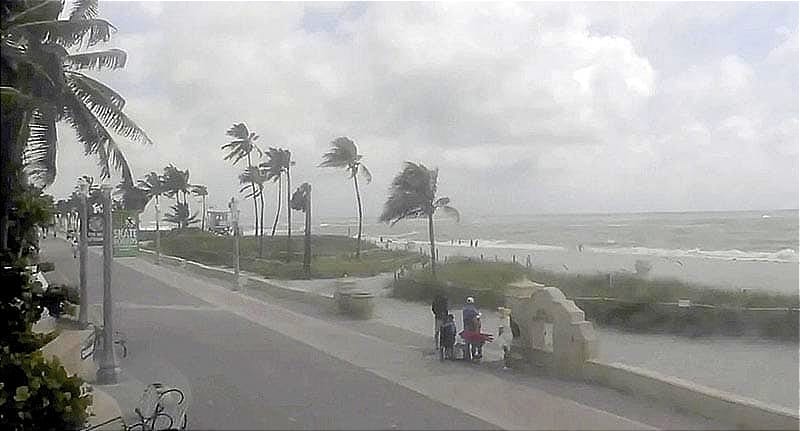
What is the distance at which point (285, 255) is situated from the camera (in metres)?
8.77

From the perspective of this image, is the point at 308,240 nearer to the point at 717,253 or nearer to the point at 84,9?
the point at 84,9

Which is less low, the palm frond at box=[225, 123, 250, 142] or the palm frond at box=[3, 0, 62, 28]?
the palm frond at box=[3, 0, 62, 28]

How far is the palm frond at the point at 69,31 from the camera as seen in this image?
22.6 feet

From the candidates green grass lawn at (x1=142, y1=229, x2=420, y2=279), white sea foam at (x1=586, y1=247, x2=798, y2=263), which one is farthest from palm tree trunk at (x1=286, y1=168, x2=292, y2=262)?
white sea foam at (x1=586, y1=247, x2=798, y2=263)

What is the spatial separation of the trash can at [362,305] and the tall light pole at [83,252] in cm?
257

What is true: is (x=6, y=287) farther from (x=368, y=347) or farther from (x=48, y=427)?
(x=368, y=347)

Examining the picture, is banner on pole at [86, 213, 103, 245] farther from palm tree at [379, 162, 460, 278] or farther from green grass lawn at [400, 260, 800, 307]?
green grass lawn at [400, 260, 800, 307]

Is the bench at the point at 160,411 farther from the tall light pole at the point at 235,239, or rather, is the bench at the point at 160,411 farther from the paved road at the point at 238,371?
the tall light pole at the point at 235,239

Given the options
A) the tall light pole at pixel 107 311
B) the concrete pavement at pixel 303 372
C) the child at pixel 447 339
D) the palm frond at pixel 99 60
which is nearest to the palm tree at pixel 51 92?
the palm frond at pixel 99 60

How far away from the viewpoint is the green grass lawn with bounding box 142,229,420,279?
7605mm

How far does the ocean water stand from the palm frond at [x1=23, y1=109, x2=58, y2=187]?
239 cm

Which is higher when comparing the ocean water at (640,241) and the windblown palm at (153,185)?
the windblown palm at (153,185)

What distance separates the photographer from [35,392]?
605 centimetres

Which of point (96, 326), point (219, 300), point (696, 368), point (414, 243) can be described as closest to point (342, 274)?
point (414, 243)
